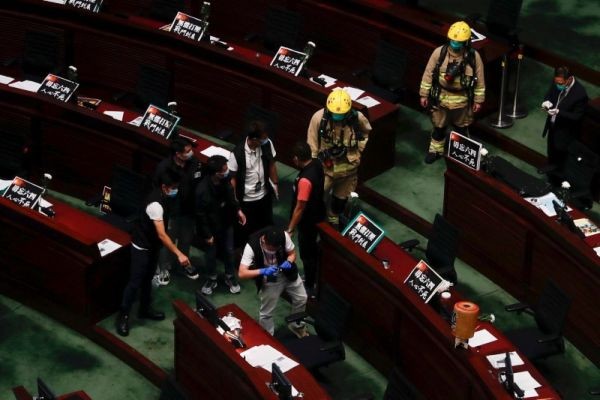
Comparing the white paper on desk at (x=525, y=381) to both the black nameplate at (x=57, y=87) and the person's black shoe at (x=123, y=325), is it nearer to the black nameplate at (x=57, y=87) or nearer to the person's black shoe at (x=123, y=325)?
the person's black shoe at (x=123, y=325)

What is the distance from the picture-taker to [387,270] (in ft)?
40.0

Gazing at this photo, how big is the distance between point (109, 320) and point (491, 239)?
351 cm

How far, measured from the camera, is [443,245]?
503 inches

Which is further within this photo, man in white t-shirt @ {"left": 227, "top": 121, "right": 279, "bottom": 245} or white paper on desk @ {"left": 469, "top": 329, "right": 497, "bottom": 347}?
man in white t-shirt @ {"left": 227, "top": 121, "right": 279, "bottom": 245}

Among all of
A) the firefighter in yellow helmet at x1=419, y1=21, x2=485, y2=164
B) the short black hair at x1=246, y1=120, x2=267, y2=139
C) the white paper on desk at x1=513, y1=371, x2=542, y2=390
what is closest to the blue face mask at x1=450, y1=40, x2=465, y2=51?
the firefighter in yellow helmet at x1=419, y1=21, x2=485, y2=164

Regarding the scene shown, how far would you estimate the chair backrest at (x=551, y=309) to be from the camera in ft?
38.7

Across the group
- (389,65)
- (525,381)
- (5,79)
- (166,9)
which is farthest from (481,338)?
(166,9)

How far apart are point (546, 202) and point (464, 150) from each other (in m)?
0.89

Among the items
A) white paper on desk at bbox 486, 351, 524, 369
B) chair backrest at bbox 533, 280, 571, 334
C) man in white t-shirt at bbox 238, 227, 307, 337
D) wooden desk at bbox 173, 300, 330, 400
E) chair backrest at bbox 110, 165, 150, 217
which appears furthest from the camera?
chair backrest at bbox 110, 165, 150, 217

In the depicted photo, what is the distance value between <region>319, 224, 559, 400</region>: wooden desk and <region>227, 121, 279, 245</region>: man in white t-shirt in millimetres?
817

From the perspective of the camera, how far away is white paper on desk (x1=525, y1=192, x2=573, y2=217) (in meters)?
12.8

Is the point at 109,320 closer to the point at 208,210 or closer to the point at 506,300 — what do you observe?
the point at 208,210

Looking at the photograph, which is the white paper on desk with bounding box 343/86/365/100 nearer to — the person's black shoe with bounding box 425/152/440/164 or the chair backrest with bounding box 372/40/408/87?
the chair backrest with bounding box 372/40/408/87

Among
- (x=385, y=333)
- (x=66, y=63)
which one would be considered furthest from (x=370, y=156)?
(x=66, y=63)
